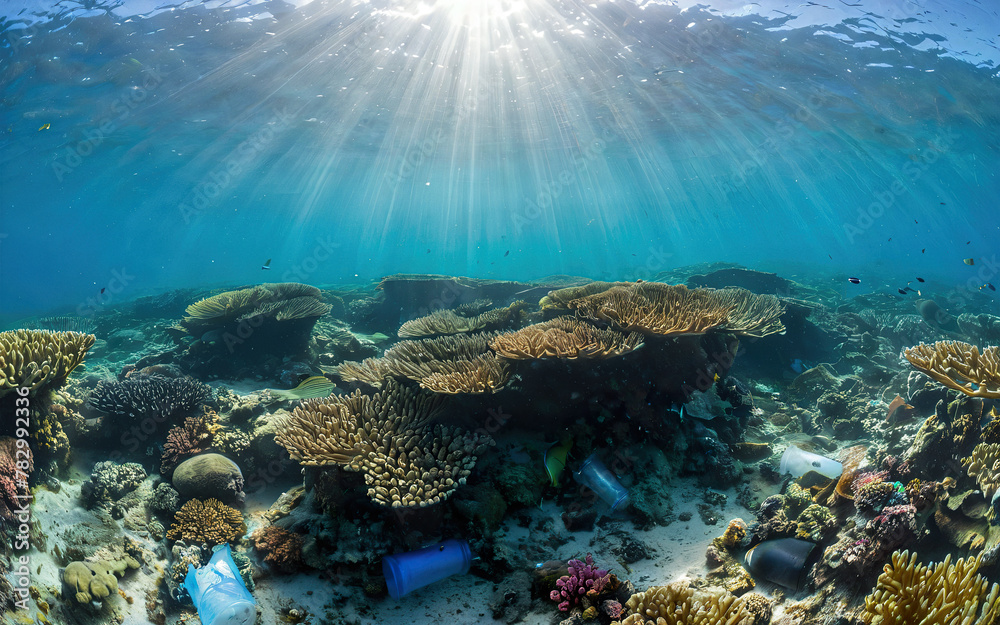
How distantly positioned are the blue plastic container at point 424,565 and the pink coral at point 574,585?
101 cm

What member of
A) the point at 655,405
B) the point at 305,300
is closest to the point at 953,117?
the point at 655,405

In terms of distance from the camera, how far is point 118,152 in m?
30.5

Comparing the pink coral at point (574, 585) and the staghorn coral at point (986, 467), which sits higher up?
the staghorn coral at point (986, 467)

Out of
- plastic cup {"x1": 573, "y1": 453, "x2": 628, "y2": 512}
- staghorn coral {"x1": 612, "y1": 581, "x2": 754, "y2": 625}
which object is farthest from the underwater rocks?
staghorn coral {"x1": 612, "y1": 581, "x2": 754, "y2": 625}

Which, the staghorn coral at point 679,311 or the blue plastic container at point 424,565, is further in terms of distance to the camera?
the staghorn coral at point 679,311

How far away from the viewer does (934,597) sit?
2490 millimetres

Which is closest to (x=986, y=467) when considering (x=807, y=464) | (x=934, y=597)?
(x=934, y=597)

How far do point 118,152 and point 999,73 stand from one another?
52075 mm

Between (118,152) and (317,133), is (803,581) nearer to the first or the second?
(317,133)

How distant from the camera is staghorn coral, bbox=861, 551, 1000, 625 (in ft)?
7.42

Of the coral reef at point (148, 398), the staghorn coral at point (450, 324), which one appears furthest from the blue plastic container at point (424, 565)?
the coral reef at point (148, 398)

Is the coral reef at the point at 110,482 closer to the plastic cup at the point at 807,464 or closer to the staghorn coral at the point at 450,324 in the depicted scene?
the staghorn coral at the point at 450,324

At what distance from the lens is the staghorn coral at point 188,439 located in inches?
221

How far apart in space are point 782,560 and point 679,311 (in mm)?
2973
